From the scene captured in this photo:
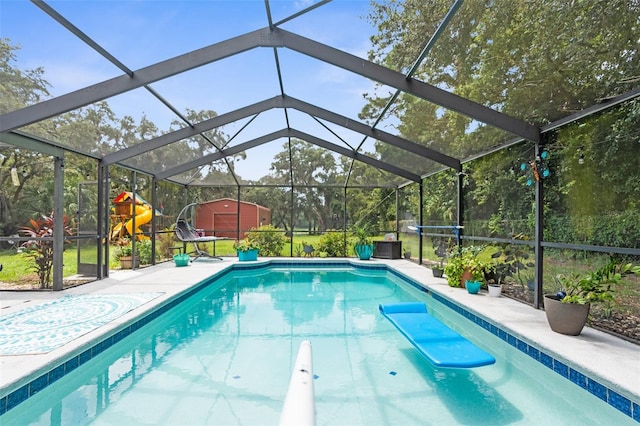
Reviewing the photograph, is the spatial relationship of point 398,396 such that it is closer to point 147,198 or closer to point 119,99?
point 119,99

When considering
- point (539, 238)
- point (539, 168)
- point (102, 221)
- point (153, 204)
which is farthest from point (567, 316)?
point (153, 204)

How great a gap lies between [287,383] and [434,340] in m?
1.42

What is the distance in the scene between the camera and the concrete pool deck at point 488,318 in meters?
2.65

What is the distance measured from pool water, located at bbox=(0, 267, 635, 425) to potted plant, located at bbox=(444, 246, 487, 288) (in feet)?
3.58

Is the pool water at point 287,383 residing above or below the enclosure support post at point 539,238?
below

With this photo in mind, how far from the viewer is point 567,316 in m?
3.48

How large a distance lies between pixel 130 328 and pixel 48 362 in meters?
1.33

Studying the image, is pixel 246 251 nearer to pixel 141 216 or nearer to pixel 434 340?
pixel 141 216

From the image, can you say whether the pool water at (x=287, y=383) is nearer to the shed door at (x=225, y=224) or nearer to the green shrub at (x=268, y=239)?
the green shrub at (x=268, y=239)

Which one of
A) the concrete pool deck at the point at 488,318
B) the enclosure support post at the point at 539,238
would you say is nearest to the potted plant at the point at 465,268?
the concrete pool deck at the point at 488,318

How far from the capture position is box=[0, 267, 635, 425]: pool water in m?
2.62

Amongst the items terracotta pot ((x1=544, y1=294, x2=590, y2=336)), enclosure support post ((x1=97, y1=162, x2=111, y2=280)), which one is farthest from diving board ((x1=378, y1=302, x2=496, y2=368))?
enclosure support post ((x1=97, y1=162, x2=111, y2=280))

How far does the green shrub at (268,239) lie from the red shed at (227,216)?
0.38 meters

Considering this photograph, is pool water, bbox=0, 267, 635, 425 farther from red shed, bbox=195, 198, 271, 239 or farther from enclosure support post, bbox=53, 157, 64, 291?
red shed, bbox=195, 198, 271, 239
